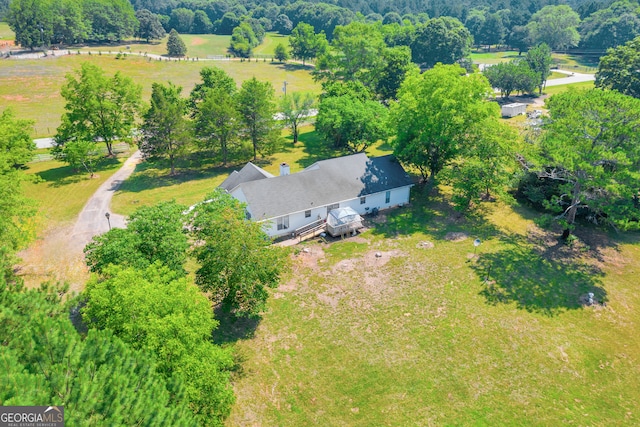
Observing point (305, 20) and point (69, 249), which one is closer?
point (69, 249)

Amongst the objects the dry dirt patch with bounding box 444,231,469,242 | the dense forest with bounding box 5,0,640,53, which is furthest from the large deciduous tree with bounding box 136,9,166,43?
the dry dirt patch with bounding box 444,231,469,242

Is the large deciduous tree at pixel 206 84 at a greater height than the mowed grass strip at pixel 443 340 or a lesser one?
greater

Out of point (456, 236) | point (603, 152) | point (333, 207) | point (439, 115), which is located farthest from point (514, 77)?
point (333, 207)

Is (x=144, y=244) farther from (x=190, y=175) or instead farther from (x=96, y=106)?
(x=96, y=106)

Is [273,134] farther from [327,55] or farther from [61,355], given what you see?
[61,355]

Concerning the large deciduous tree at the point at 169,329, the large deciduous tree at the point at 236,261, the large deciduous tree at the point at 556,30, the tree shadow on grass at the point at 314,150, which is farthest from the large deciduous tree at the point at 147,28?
the large deciduous tree at the point at 169,329

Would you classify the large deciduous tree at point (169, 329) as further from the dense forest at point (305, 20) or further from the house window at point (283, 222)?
the dense forest at point (305, 20)
